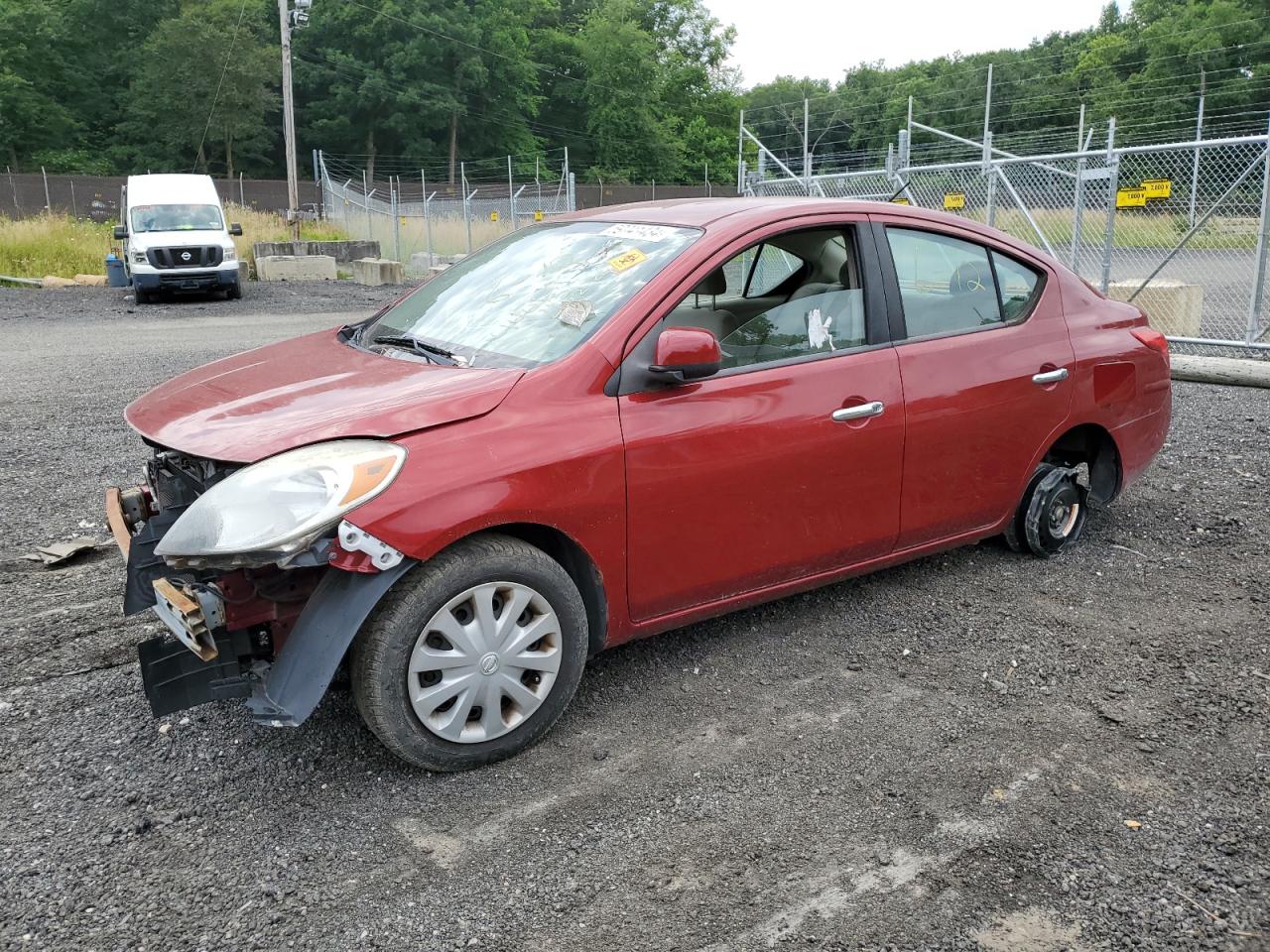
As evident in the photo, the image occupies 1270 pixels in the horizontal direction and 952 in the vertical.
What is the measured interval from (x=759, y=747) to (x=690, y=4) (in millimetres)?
Result: 93478

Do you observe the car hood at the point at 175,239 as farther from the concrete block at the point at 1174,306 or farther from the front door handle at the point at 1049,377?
the front door handle at the point at 1049,377

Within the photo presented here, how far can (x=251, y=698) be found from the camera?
303cm

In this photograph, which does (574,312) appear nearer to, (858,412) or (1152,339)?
(858,412)

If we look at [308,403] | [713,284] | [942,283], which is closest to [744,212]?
[713,284]

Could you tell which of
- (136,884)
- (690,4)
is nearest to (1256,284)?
(136,884)

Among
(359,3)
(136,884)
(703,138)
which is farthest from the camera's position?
(703,138)

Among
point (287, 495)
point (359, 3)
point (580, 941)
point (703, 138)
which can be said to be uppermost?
point (359, 3)

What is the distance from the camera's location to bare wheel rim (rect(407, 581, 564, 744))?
10.1ft

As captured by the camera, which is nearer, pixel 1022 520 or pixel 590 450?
pixel 590 450

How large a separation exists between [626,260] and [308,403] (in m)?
1.26

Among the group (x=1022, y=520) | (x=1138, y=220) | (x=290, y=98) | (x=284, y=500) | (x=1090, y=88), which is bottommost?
(x=1022, y=520)

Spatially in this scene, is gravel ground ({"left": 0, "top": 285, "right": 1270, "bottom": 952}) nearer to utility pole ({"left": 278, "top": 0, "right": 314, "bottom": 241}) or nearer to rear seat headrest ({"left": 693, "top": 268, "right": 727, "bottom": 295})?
rear seat headrest ({"left": 693, "top": 268, "right": 727, "bottom": 295})

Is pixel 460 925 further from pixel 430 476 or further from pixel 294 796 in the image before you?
pixel 430 476

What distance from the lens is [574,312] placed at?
368 centimetres
